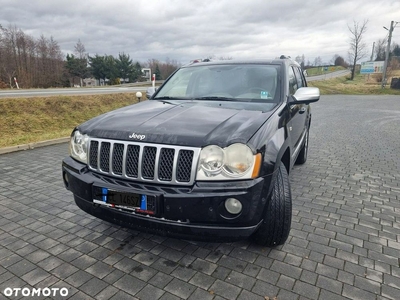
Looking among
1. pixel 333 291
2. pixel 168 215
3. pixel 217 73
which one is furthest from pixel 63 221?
pixel 333 291

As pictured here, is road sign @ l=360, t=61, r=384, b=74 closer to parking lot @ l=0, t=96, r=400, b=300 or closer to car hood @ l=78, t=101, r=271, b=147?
parking lot @ l=0, t=96, r=400, b=300

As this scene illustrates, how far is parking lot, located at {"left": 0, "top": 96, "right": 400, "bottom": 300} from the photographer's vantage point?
216 cm

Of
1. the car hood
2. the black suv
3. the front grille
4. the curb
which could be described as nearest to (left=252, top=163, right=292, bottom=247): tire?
the black suv

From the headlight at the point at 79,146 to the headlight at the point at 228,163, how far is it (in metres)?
1.17

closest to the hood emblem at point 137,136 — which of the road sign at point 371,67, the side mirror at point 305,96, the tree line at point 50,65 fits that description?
the side mirror at point 305,96

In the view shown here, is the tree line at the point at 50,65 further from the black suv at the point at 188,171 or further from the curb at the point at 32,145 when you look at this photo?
the black suv at the point at 188,171

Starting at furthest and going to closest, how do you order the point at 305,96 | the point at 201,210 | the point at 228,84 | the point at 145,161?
the point at 228,84, the point at 305,96, the point at 145,161, the point at 201,210

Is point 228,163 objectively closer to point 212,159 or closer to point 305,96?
point 212,159

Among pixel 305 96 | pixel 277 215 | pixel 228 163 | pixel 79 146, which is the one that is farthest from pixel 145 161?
pixel 305 96

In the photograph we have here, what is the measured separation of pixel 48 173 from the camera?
4883 mm

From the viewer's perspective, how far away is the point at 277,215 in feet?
7.95

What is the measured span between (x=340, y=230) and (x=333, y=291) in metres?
1.04

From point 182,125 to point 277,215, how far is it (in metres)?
1.14

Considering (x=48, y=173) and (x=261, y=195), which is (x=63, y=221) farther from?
(x=261, y=195)
